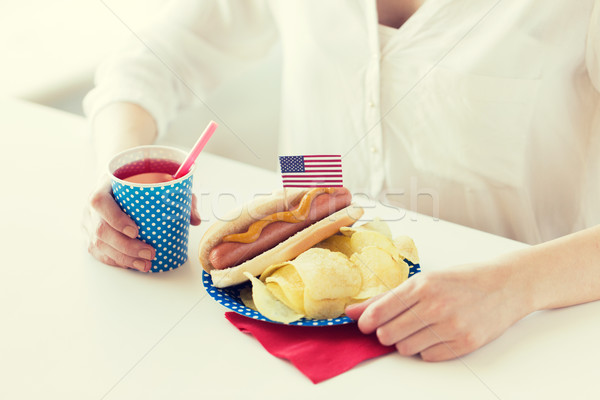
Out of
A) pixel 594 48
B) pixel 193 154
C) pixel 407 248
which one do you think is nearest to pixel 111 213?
pixel 193 154

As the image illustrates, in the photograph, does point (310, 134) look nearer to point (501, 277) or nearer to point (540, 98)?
point (540, 98)

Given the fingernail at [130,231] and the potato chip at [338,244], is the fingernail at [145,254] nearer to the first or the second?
the fingernail at [130,231]

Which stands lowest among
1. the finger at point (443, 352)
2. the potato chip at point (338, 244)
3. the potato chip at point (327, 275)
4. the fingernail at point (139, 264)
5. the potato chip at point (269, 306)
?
the finger at point (443, 352)

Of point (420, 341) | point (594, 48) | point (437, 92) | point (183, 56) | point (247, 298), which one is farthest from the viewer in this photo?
point (183, 56)

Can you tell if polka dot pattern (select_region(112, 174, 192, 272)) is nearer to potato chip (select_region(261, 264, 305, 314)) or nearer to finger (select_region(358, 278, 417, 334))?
potato chip (select_region(261, 264, 305, 314))

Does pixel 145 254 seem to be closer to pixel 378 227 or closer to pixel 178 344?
pixel 178 344

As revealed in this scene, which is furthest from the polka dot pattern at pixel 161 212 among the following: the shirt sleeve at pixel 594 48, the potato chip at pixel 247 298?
the shirt sleeve at pixel 594 48

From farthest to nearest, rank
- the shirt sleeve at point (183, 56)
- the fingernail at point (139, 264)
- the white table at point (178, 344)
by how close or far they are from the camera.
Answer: the shirt sleeve at point (183, 56)
the fingernail at point (139, 264)
the white table at point (178, 344)

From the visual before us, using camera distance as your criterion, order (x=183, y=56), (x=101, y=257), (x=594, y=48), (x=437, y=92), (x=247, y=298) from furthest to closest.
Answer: (x=183, y=56) < (x=437, y=92) < (x=594, y=48) < (x=101, y=257) < (x=247, y=298)

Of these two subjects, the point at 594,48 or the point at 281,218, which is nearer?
the point at 281,218
